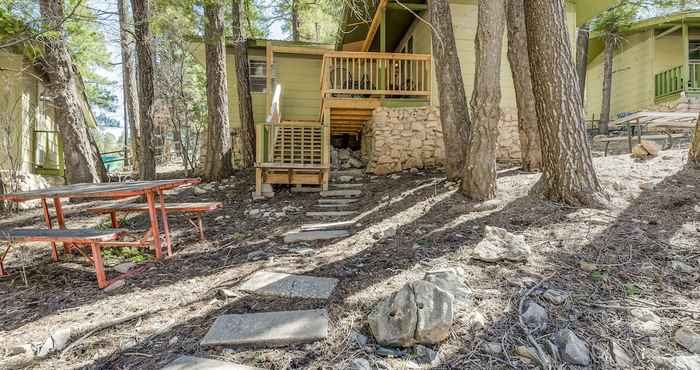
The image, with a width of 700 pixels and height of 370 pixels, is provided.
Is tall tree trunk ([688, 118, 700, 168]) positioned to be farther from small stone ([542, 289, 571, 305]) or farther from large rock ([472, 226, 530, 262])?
small stone ([542, 289, 571, 305])

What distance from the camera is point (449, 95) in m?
5.59

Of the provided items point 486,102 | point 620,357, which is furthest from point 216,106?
point 620,357

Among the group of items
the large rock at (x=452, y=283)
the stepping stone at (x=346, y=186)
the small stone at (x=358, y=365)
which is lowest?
the small stone at (x=358, y=365)

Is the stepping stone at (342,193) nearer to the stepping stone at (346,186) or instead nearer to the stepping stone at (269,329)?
the stepping stone at (346,186)

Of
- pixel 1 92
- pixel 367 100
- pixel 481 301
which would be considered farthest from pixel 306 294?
pixel 1 92

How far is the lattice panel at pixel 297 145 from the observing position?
686cm

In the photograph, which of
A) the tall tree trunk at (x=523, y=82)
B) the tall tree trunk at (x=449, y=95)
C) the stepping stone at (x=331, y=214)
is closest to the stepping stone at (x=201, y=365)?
the stepping stone at (x=331, y=214)

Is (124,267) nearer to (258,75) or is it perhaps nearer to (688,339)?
(688,339)

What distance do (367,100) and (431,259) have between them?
5.48 metres

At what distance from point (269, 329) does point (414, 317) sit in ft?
2.72

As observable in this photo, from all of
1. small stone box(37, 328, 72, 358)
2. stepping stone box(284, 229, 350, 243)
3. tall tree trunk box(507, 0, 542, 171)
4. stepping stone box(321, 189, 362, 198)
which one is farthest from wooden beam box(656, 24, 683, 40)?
small stone box(37, 328, 72, 358)

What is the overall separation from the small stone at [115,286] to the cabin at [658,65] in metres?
15.5

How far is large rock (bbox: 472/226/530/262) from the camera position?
2.59 meters

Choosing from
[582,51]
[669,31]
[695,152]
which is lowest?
[695,152]
